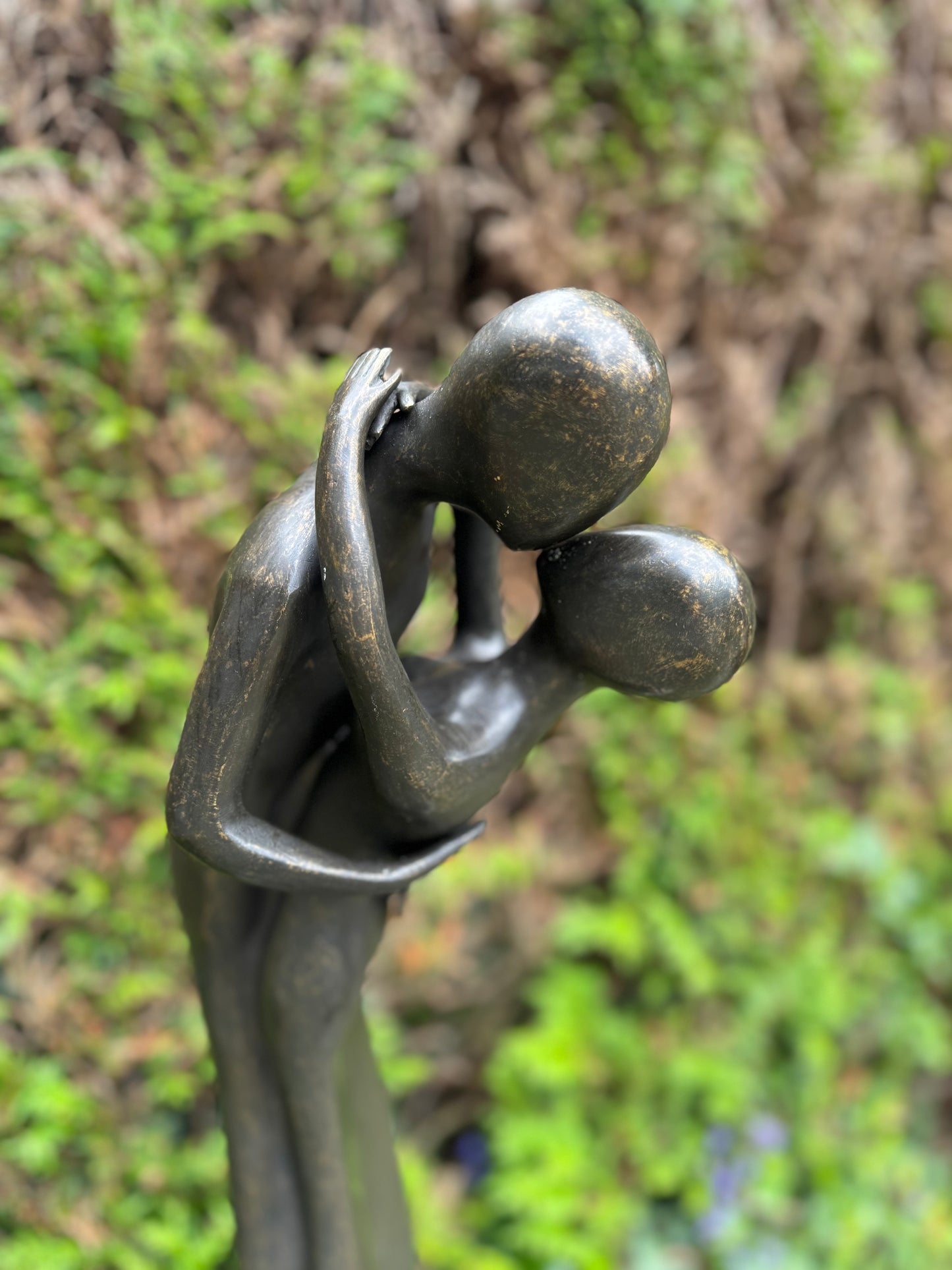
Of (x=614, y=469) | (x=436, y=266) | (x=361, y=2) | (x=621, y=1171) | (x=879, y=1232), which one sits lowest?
(x=879, y=1232)

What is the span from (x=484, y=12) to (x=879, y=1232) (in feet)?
9.78

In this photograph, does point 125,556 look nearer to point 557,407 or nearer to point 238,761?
point 238,761

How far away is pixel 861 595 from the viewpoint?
2912mm

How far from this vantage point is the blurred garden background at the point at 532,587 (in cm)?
180

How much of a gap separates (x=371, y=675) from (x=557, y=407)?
0.26 m

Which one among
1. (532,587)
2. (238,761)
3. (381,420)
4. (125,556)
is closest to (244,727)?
(238,761)

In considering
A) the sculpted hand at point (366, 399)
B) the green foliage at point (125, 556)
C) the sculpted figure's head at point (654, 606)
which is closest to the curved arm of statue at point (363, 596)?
the sculpted hand at point (366, 399)

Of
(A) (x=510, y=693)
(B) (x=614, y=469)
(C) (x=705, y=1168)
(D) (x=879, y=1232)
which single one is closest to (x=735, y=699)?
(C) (x=705, y=1168)

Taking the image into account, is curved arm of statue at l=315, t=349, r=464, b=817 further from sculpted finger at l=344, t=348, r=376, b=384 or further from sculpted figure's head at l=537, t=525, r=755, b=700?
sculpted figure's head at l=537, t=525, r=755, b=700

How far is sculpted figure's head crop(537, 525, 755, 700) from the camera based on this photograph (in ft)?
2.78

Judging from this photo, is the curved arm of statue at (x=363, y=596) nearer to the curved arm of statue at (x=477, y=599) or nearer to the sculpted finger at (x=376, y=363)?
the sculpted finger at (x=376, y=363)

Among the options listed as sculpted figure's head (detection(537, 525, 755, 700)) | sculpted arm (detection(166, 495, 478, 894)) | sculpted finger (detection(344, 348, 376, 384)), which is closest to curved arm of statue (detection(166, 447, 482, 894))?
sculpted arm (detection(166, 495, 478, 894))

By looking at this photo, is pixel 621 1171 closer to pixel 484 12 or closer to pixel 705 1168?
pixel 705 1168

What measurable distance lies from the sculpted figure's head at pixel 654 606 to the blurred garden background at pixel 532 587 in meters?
1.18
